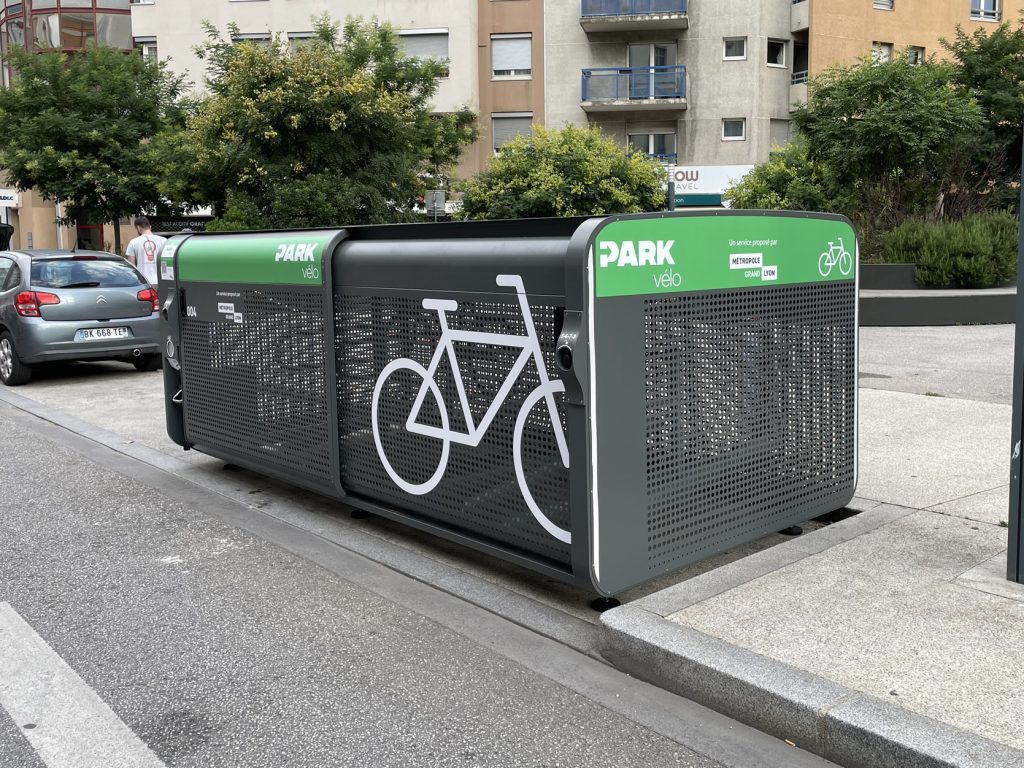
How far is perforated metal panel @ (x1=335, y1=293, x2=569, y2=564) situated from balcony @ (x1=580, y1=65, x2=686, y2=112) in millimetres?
34754

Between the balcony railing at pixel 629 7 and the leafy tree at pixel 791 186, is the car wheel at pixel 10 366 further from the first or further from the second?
the balcony railing at pixel 629 7

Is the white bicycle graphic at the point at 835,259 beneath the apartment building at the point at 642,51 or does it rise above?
beneath

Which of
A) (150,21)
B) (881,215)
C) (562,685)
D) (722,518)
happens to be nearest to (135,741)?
(562,685)

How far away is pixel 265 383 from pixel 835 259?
3.35 metres

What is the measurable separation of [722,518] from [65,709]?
2.71 metres

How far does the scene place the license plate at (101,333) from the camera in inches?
474

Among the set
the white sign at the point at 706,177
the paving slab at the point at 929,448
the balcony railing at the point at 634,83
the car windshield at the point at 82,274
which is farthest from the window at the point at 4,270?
the balcony railing at the point at 634,83

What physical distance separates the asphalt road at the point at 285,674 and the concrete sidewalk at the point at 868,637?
14 cm

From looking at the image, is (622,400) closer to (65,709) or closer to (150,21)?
(65,709)

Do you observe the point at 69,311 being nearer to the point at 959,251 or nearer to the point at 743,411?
the point at 743,411

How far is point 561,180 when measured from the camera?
94.9ft

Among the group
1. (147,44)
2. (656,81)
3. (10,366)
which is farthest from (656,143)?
(10,366)

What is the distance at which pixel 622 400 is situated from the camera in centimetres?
411

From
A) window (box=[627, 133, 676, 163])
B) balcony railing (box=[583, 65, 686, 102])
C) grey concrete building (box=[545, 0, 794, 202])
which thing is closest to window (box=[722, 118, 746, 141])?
grey concrete building (box=[545, 0, 794, 202])
